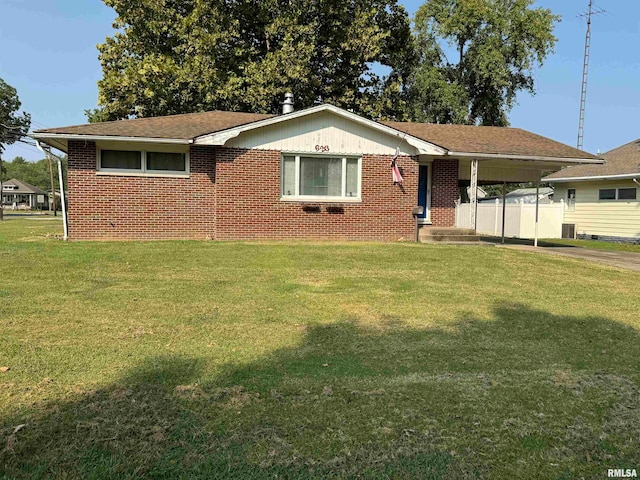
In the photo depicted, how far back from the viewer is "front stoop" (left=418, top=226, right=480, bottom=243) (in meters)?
13.6

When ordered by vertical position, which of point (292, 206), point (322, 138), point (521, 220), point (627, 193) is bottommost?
point (521, 220)

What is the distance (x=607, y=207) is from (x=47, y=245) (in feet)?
69.3

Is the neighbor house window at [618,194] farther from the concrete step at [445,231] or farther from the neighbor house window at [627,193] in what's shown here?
the concrete step at [445,231]

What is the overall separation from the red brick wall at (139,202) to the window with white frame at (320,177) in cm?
212

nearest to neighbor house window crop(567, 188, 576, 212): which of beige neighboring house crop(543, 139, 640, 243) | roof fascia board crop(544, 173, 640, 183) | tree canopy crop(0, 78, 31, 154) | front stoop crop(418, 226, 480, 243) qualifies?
beige neighboring house crop(543, 139, 640, 243)

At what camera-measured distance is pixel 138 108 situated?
23078mm

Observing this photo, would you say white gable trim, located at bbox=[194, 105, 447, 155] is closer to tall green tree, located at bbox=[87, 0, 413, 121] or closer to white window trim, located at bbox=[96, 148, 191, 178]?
white window trim, located at bbox=[96, 148, 191, 178]

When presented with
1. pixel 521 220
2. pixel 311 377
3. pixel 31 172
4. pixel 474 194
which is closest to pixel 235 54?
pixel 474 194

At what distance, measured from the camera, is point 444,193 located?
1504cm

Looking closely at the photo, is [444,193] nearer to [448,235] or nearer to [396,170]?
[448,235]

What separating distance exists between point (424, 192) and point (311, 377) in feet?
39.8

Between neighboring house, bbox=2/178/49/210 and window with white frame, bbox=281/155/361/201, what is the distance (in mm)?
75460

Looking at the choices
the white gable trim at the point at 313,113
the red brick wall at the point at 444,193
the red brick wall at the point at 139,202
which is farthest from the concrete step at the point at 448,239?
the red brick wall at the point at 139,202

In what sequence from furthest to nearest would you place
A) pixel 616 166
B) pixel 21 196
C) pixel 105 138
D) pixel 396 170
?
pixel 21 196 → pixel 616 166 → pixel 396 170 → pixel 105 138
